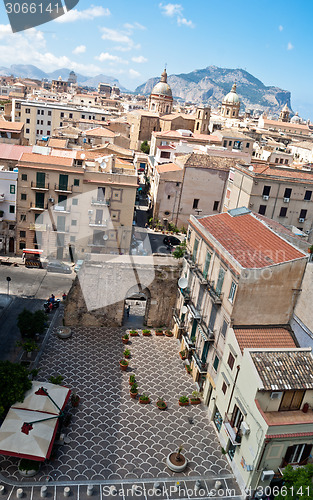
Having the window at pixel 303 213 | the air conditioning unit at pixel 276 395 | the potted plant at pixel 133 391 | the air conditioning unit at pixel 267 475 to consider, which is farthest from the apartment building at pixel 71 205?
the air conditioning unit at pixel 267 475

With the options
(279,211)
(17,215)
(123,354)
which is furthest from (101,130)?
(123,354)

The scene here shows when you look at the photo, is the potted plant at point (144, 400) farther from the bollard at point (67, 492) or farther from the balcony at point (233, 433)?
the bollard at point (67, 492)

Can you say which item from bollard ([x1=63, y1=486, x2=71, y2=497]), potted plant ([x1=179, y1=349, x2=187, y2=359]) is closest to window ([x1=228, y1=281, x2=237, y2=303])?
potted plant ([x1=179, y1=349, x2=187, y2=359])

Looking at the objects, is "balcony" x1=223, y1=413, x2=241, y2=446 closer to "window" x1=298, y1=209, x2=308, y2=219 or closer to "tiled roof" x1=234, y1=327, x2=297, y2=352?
"tiled roof" x1=234, y1=327, x2=297, y2=352

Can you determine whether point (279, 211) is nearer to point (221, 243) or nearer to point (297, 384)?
point (221, 243)

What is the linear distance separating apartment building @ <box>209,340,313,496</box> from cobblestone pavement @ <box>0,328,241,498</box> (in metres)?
2.63

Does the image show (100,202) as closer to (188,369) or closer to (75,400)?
(188,369)

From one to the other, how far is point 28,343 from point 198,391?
11.9 m

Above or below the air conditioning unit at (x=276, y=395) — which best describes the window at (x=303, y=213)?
above

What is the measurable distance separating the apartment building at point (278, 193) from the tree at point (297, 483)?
105 ft

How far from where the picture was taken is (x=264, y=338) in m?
24.6

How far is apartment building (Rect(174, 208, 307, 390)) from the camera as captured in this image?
80.1 ft

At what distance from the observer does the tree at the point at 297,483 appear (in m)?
18.1

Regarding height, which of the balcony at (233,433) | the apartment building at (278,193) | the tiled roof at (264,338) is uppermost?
the apartment building at (278,193)
